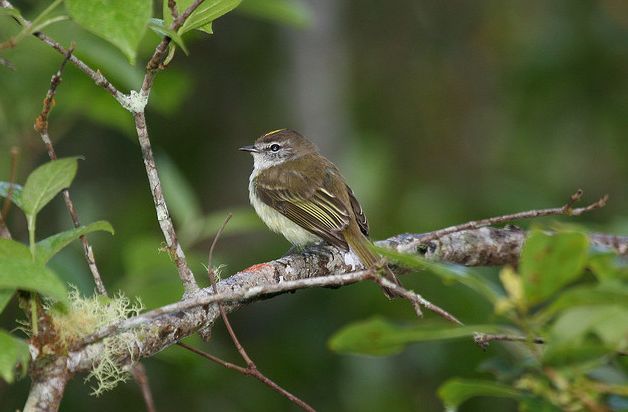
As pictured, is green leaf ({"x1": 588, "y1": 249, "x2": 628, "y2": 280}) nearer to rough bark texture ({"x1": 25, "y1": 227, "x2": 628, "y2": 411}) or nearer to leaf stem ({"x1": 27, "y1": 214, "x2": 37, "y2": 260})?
rough bark texture ({"x1": 25, "y1": 227, "x2": 628, "y2": 411})

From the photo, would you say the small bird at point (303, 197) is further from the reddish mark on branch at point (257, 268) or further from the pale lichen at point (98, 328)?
the pale lichen at point (98, 328)

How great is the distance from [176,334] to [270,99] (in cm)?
734

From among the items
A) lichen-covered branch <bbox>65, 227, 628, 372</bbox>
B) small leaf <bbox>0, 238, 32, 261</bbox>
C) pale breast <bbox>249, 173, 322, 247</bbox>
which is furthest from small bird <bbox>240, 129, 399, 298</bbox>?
small leaf <bbox>0, 238, 32, 261</bbox>

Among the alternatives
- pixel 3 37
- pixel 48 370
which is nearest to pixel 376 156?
pixel 3 37

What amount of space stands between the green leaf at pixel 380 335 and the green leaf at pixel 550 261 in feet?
0.52

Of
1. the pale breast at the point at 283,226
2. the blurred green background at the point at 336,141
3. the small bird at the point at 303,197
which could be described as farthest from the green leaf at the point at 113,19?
the pale breast at the point at 283,226

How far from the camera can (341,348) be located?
5.85 feet

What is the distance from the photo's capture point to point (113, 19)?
203cm

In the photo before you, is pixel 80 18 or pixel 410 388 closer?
pixel 80 18

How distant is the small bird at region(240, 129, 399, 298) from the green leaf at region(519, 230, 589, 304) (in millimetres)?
3368

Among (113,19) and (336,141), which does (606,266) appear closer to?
(113,19)

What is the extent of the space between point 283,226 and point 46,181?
387cm

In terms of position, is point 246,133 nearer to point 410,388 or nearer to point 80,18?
point 410,388

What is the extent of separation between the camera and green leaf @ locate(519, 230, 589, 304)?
169 cm
